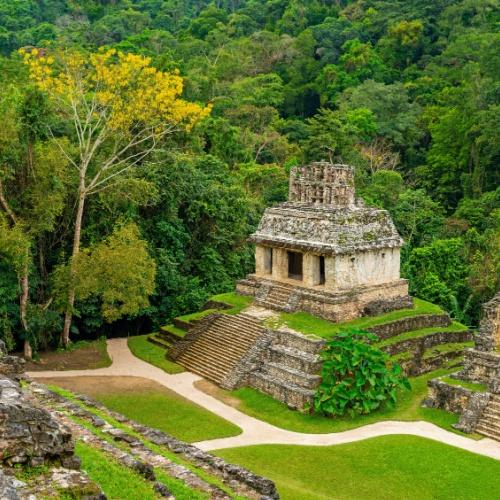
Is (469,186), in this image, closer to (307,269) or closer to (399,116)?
(399,116)

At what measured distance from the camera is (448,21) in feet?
200

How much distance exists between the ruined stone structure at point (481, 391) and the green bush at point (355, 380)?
1.10 m

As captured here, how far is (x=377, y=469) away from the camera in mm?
16703

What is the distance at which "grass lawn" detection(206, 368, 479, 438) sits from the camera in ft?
63.8

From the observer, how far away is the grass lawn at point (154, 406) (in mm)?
18969

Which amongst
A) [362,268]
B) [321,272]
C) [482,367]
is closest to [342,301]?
[362,268]

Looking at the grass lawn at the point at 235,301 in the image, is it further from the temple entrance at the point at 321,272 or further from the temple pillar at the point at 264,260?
the temple entrance at the point at 321,272

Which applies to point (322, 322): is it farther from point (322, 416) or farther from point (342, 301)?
point (322, 416)

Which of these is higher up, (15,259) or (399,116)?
(399,116)

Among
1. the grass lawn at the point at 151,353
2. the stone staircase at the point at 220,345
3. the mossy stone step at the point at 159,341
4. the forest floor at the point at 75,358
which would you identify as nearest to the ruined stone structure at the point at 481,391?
the stone staircase at the point at 220,345

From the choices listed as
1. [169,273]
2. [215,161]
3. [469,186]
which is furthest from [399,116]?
[169,273]

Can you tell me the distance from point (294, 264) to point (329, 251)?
3.47m

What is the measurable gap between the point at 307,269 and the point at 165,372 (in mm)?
5544

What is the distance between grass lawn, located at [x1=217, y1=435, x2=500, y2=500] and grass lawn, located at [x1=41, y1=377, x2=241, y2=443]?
4.92 ft
